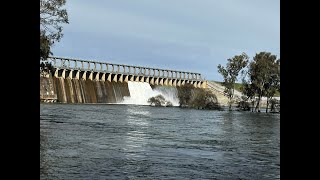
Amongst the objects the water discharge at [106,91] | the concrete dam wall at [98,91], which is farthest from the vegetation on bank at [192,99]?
the concrete dam wall at [98,91]

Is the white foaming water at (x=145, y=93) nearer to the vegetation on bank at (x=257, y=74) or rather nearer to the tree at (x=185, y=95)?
the tree at (x=185, y=95)

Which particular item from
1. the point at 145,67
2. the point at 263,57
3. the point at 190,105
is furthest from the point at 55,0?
the point at 145,67

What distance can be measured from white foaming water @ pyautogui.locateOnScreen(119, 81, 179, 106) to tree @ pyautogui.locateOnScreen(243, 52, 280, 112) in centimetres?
3388

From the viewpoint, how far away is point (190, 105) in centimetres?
12206

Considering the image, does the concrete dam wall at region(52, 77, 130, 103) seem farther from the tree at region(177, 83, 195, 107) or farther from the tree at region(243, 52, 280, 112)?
the tree at region(243, 52, 280, 112)

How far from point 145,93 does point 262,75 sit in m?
42.9

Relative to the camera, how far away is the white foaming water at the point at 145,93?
128 m

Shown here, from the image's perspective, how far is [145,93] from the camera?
13425 cm

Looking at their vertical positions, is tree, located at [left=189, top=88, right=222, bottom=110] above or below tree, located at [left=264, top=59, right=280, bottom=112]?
below

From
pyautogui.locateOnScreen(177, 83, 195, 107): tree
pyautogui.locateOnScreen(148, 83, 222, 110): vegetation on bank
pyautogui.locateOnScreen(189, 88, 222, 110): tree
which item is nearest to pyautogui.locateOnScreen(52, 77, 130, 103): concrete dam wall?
pyautogui.locateOnScreen(148, 83, 222, 110): vegetation on bank

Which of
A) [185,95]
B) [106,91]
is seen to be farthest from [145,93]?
[106,91]

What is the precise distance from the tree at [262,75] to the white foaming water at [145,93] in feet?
111

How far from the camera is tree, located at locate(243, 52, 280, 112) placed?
105 meters
